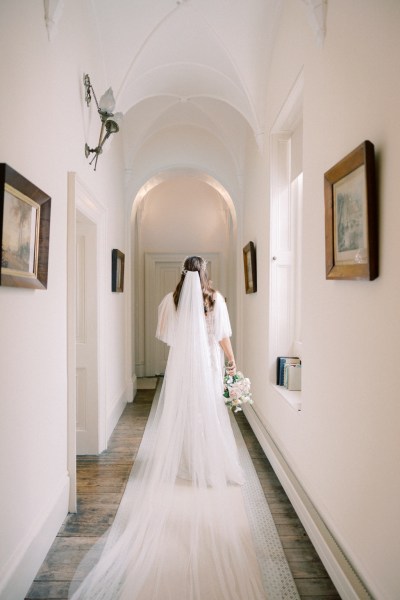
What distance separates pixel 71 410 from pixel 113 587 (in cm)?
117

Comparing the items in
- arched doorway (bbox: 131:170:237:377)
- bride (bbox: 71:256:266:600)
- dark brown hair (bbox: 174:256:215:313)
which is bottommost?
bride (bbox: 71:256:266:600)

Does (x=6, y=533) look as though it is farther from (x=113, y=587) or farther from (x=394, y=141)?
(x=394, y=141)

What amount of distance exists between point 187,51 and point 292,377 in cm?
353

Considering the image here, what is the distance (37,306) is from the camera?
2195 millimetres

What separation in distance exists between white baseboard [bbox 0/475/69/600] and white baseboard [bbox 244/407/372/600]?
1.63m

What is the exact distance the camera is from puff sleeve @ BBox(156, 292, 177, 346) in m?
3.47

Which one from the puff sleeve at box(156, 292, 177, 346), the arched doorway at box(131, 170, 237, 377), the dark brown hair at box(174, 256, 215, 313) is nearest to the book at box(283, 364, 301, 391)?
the dark brown hair at box(174, 256, 215, 313)

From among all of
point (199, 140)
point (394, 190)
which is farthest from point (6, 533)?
point (199, 140)

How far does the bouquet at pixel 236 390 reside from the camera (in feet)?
10.9

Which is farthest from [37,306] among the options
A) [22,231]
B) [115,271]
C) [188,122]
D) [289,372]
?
[188,122]

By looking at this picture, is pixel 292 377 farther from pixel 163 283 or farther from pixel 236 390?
pixel 163 283

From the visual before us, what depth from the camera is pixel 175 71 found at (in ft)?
14.2

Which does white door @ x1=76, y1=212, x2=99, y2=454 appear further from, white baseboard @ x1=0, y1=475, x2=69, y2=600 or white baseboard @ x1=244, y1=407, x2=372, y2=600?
white baseboard @ x1=244, y1=407, x2=372, y2=600

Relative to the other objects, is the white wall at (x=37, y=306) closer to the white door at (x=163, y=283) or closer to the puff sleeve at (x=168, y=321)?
the puff sleeve at (x=168, y=321)
